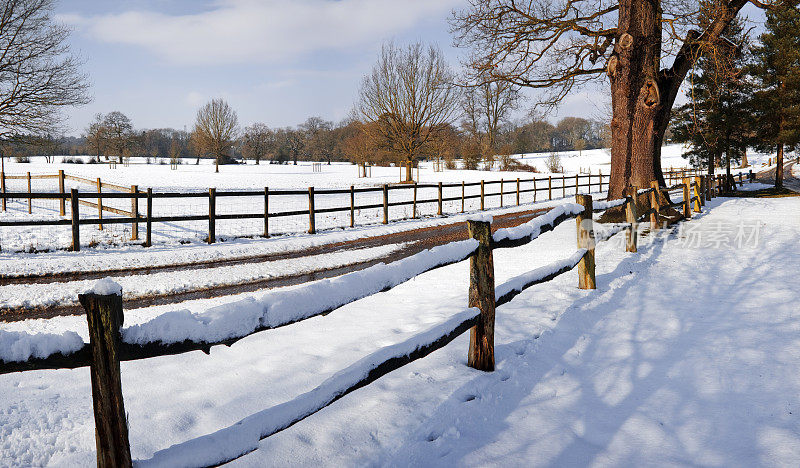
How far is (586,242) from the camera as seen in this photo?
5.66 meters

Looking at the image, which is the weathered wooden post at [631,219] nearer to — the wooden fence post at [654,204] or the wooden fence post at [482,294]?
the wooden fence post at [654,204]

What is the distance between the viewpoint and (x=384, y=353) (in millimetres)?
2512

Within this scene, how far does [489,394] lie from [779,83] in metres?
39.2

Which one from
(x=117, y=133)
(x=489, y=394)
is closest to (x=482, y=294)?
(x=489, y=394)

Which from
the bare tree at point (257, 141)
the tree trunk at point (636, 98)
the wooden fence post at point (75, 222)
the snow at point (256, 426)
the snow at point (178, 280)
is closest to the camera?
the snow at point (256, 426)

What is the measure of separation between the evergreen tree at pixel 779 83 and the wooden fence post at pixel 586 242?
32.2 m

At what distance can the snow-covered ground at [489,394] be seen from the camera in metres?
2.51

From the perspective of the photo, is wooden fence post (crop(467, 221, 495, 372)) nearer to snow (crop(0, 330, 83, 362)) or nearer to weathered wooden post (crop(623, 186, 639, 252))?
snow (crop(0, 330, 83, 362))

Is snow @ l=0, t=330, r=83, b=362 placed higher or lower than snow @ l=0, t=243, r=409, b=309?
higher

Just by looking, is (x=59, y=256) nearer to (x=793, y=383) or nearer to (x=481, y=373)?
(x=481, y=373)

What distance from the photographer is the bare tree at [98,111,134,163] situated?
75.1 metres

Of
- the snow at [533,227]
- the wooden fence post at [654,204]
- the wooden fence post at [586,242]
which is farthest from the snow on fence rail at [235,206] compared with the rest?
the snow at [533,227]

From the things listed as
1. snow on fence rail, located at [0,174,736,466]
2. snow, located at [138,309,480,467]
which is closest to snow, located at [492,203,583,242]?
snow on fence rail, located at [0,174,736,466]

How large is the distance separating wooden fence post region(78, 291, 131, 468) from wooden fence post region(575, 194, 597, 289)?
525 centimetres
